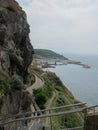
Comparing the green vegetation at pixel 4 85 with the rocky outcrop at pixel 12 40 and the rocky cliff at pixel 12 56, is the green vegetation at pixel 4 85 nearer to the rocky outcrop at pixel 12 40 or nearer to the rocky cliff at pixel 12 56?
the rocky cliff at pixel 12 56

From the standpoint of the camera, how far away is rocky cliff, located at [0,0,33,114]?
17.1 m

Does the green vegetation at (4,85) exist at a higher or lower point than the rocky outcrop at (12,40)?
lower

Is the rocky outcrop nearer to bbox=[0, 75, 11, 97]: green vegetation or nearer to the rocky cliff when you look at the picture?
the rocky cliff

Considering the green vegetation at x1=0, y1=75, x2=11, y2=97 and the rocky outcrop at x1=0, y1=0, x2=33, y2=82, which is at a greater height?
the rocky outcrop at x1=0, y1=0, x2=33, y2=82

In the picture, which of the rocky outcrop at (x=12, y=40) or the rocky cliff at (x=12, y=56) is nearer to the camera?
the rocky cliff at (x=12, y=56)

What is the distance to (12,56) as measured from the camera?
22.3 metres

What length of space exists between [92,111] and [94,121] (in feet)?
1.23

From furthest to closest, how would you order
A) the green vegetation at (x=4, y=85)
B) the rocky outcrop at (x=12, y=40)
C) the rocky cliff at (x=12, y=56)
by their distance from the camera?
the rocky outcrop at (x=12, y=40)
the rocky cliff at (x=12, y=56)
the green vegetation at (x=4, y=85)

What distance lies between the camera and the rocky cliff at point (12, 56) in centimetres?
1705

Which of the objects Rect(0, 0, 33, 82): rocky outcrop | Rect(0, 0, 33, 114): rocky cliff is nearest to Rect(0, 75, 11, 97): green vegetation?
Rect(0, 0, 33, 114): rocky cliff

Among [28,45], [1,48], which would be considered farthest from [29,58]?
[1,48]

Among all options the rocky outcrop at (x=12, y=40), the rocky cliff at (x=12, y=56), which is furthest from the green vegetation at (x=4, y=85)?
the rocky outcrop at (x=12, y=40)

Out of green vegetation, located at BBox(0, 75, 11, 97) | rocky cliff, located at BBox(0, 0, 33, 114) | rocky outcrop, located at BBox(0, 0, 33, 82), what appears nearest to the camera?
green vegetation, located at BBox(0, 75, 11, 97)

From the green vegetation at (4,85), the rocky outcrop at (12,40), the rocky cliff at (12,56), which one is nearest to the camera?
the green vegetation at (4,85)
